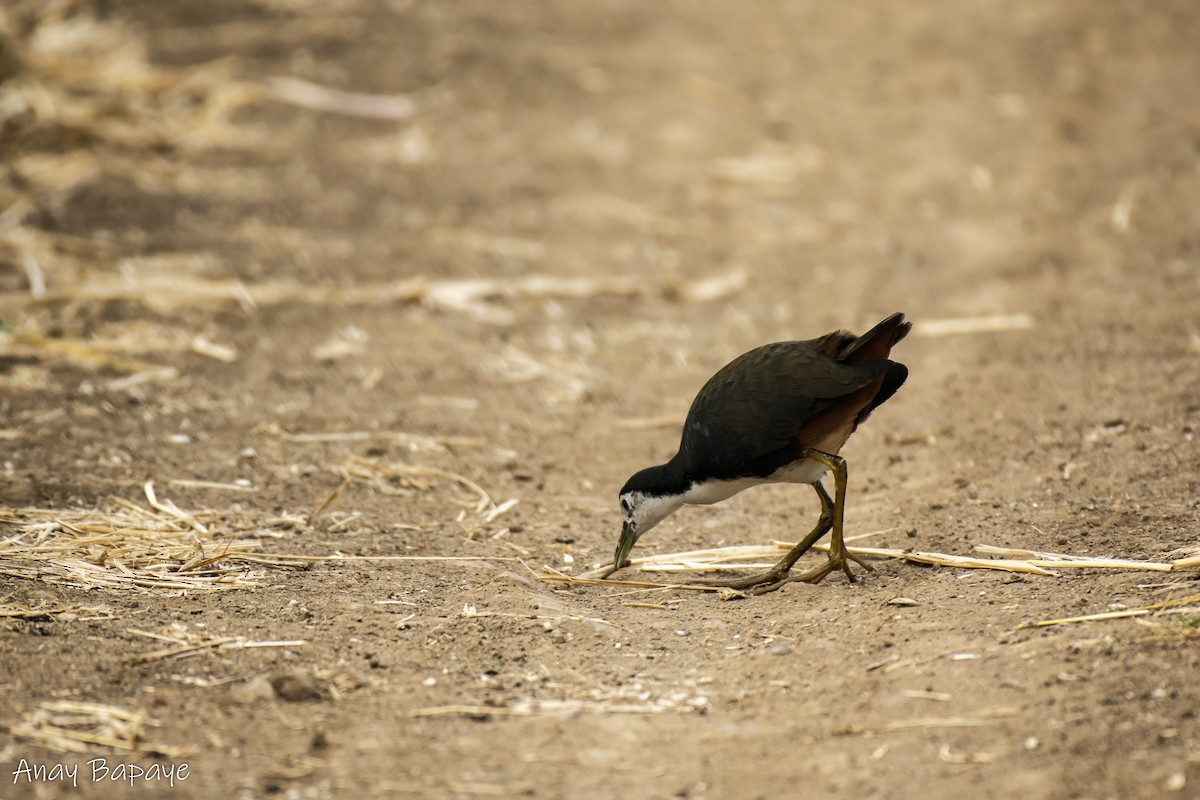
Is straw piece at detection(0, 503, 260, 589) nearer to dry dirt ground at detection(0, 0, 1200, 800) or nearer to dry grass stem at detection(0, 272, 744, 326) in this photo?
dry dirt ground at detection(0, 0, 1200, 800)

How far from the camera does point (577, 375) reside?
708 cm

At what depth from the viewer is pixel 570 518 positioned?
5.50m

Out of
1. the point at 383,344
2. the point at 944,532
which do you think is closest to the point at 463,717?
the point at 944,532

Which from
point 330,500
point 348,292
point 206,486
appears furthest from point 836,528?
point 348,292

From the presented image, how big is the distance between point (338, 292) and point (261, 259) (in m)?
0.76

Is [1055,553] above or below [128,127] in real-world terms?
above

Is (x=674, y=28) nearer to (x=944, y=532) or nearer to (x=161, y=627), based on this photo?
(x=944, y=532)

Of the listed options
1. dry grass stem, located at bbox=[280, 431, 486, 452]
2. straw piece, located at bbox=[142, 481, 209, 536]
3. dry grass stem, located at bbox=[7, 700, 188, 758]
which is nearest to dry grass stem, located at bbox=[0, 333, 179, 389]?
dry grass stem, located at bbox=[280, 431, 486, 452]

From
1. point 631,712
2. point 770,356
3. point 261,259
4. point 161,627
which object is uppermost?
point 770,356

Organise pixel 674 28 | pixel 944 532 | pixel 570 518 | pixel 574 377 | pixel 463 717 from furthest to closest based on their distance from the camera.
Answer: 1. pixel 674 28
2. pixel 574 377
3. pixel 570 518
4. pixel 944 532
5. pixel 463 717

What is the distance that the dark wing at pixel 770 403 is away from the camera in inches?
178

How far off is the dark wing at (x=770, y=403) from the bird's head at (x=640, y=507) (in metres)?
0.19

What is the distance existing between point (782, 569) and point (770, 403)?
0.66 m

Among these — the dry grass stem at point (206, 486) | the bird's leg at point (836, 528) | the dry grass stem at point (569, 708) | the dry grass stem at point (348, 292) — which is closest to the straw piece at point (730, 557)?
the bird's leg at point (836, 528)
